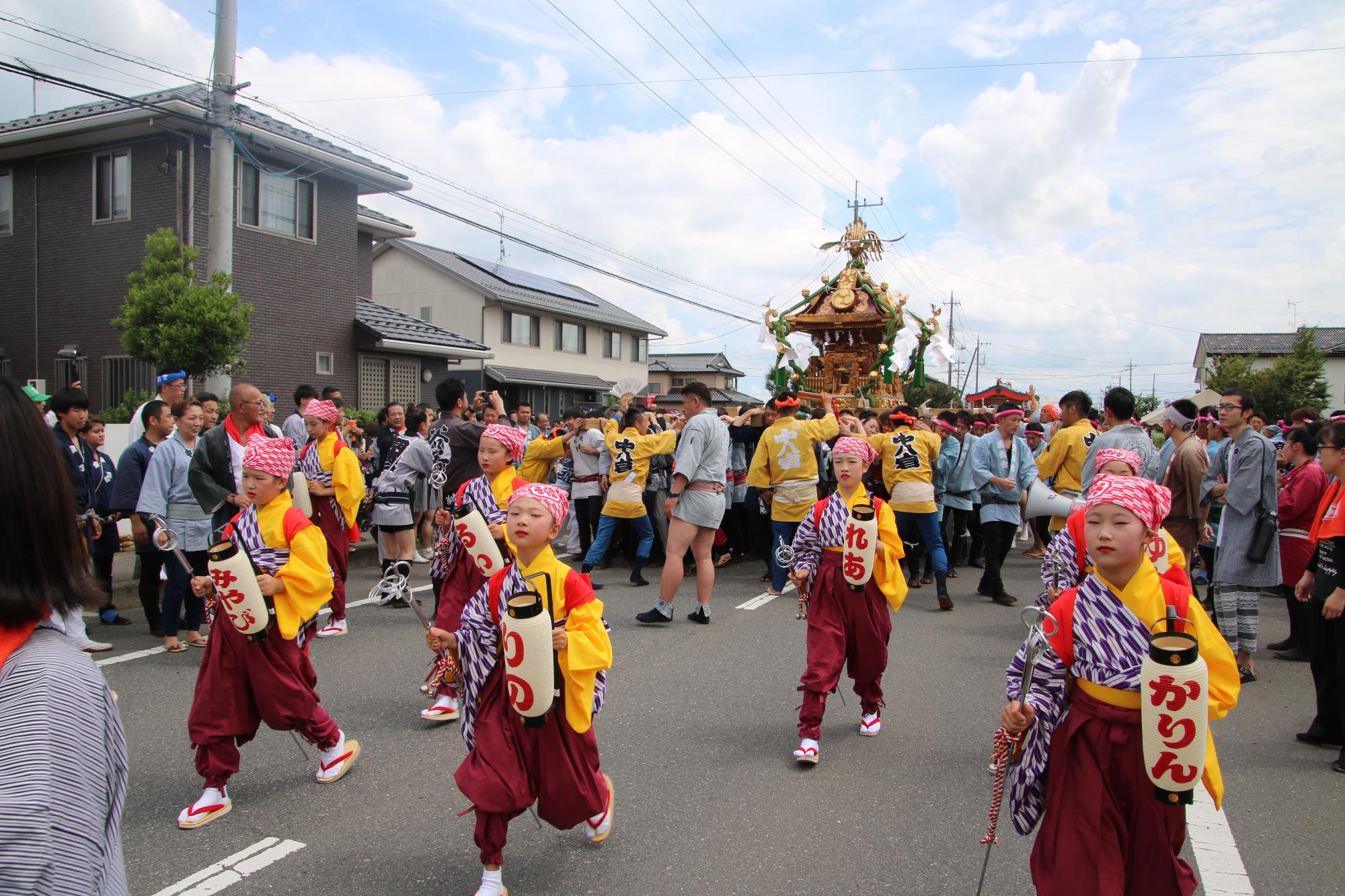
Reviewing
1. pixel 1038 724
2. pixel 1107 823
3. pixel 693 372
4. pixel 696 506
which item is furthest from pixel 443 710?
pixel 693 372

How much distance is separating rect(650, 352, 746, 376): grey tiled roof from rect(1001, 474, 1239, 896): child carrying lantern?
47.1 m

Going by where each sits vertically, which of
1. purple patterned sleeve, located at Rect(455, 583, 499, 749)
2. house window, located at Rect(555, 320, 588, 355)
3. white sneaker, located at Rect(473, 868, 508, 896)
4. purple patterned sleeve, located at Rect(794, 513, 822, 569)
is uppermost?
A: house window, located at Rect(555, 320, 588, 355)

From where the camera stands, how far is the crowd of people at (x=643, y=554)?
2500mm

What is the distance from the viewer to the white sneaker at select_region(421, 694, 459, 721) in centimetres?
483

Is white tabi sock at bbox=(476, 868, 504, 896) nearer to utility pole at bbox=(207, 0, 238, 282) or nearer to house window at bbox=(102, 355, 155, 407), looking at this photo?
utility pole at bbox=(207, 0, 238, 282)

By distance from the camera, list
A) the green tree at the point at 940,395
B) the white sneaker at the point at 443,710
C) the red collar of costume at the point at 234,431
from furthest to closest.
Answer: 1. the green tree at the point at 940,395
2. the red collar of costume at the point at 234,431
3. the white sneaker at the point at 443,710

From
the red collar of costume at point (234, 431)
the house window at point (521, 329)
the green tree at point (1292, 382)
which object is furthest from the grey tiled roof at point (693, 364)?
the red collar of costume at point (234, 431)

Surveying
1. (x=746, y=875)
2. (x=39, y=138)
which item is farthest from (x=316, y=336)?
(x=746, y=875)

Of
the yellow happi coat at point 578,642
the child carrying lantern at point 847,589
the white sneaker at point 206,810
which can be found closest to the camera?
the yellow happi coat at point 578,642

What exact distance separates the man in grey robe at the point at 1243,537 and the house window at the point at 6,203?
20829mm

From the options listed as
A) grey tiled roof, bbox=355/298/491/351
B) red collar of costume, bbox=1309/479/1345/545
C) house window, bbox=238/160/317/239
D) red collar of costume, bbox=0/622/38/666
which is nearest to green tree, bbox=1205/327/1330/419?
grey tiled roof, bbox=355/298/491/351

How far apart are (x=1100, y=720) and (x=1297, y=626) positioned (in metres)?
5.68

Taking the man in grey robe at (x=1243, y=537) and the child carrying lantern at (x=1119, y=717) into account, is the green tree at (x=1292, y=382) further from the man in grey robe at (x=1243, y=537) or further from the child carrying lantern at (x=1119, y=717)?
the child carrying lantern at (x=1119, y=717)

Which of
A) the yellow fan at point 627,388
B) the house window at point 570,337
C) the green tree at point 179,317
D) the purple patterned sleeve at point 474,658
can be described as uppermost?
the house window at point 570,337
